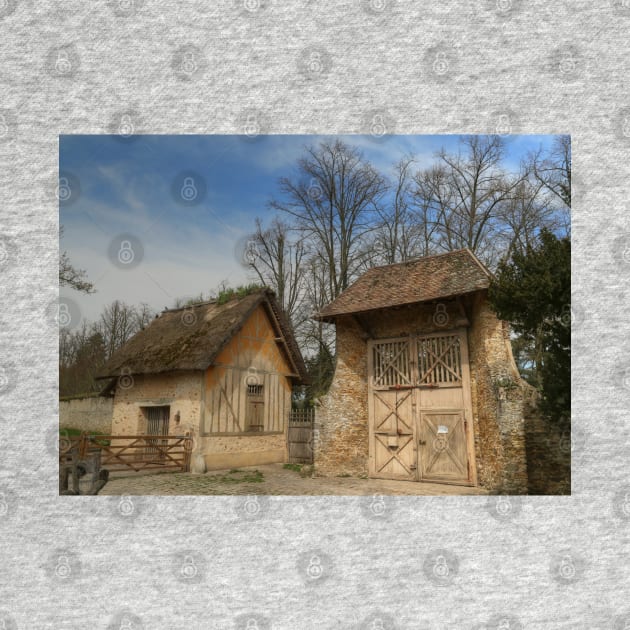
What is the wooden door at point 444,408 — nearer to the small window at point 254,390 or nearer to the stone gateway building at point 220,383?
the stone gateway building at point 220,383

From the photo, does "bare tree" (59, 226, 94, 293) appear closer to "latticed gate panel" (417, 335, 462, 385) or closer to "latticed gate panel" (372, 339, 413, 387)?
"latticed gate panel" (372, 339, 413, 387)

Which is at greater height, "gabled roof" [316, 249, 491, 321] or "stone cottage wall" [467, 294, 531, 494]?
"gabled roof" [316, 249, 491, 321]

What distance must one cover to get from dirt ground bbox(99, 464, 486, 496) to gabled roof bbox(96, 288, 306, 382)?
137 cm

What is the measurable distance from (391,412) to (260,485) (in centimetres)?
205

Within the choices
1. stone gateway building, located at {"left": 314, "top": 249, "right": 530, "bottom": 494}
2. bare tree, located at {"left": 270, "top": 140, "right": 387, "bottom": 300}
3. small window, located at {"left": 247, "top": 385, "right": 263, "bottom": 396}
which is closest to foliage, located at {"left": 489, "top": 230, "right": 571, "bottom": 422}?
stone gateway building, located at {"left": 314, "top": 249, "right": 530, "bottom": 494}

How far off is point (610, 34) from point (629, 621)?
5.26 m

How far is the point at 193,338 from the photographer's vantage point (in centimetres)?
834

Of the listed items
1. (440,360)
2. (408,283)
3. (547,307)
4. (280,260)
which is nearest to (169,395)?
(280,260)

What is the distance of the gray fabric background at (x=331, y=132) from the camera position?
186 inches

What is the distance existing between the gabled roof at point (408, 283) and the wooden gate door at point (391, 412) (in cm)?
59

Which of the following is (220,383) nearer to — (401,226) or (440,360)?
(440,360)

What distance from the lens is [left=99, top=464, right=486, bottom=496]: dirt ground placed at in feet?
18.9

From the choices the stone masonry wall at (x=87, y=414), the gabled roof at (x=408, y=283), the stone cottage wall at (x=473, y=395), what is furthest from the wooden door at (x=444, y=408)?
the stone masonry wall at (x=87, y=414)

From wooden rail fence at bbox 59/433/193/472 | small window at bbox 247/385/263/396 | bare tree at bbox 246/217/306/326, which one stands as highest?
bare tree at bbox 246/217/306/326
